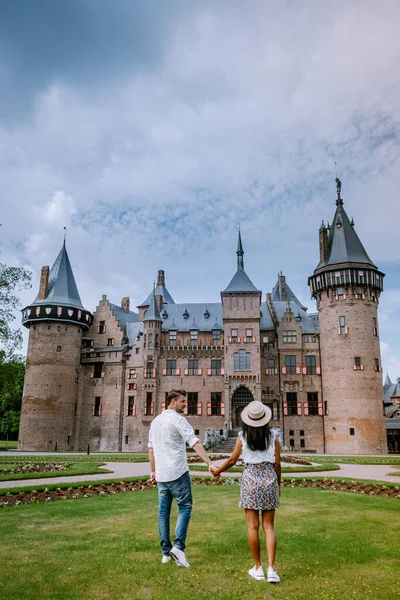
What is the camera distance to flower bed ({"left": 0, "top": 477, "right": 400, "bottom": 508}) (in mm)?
11870

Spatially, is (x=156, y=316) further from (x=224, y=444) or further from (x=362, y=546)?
(x=362, y=546)

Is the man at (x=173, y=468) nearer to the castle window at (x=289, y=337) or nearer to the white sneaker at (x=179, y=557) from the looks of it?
the white sneaker at (x=179, y=557)

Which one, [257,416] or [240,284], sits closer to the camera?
[257,416]

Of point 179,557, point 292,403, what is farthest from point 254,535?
point 292,403

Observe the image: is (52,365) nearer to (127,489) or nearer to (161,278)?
(161,278)

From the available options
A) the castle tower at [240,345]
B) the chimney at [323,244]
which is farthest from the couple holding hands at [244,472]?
the chimney at [323,244]

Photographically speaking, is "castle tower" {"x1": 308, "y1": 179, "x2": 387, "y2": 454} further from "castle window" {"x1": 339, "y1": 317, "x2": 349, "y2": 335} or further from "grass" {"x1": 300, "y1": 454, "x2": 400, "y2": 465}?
"grass" {"x1": 300, "y1": 454, "x2": 400, "y2": 465}

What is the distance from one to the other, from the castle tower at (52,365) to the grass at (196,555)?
129 ft

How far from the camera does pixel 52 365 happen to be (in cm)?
4872

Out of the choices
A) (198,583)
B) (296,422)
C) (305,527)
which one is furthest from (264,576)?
(296,422)

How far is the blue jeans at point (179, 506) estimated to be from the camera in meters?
6.12

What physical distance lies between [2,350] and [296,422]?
28465 millimetres

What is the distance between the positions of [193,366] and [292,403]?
35.8 feet

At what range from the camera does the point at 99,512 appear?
9.66 m
